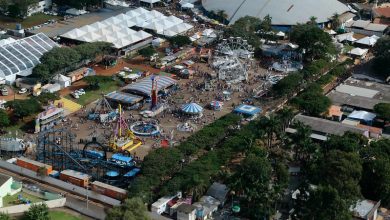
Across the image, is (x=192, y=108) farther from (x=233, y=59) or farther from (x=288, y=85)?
(x=233, y=59)

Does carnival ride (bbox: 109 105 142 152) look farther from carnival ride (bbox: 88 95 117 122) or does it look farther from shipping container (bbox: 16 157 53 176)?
shipping container (bbox: 16 157 53 176)

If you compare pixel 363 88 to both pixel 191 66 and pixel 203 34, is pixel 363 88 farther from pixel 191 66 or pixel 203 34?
pixel 203 34

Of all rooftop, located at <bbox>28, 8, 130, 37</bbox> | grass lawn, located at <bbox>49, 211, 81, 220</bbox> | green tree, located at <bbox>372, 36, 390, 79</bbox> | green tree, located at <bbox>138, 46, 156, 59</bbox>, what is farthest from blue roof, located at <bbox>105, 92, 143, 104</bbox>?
green tree, located at <bbox>372, 36, 390, 79</bbox>

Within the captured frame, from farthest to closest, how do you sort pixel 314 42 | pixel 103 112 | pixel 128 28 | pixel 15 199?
1. pixel 128 28
2. pixel 314 42
3. pixel 103 112
4. pixel 15 199

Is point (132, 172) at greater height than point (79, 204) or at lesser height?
greater

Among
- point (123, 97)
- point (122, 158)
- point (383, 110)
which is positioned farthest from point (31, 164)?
point (383, 110)

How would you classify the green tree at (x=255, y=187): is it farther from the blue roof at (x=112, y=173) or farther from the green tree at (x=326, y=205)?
the blue roof at (x=112, y=173)

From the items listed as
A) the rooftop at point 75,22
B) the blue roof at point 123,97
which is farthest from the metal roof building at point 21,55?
the blue roof at point 123,97
